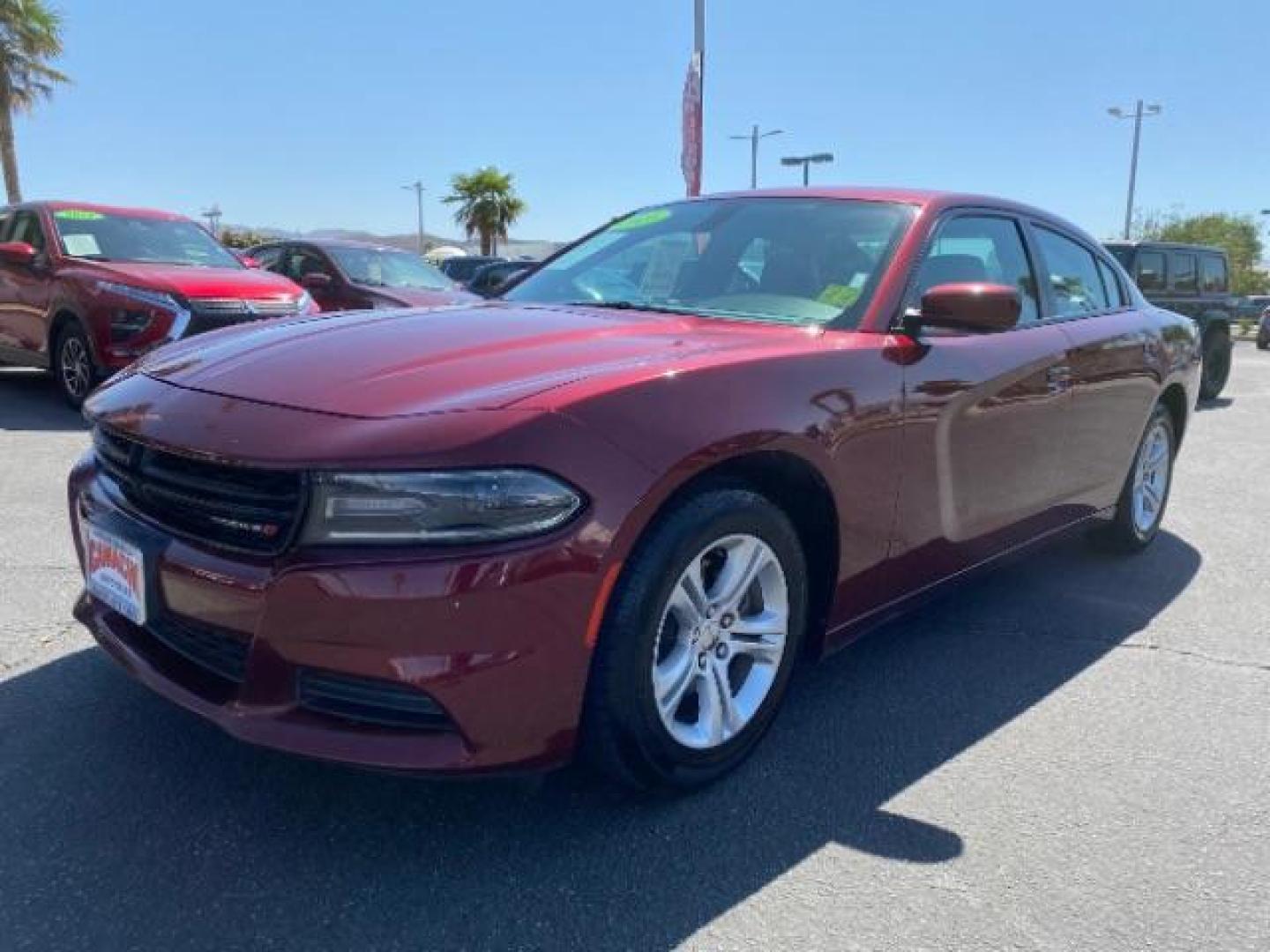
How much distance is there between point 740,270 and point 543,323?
784mm

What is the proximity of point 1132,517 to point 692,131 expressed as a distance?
10.8 meters

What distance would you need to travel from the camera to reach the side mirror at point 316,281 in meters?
9.48

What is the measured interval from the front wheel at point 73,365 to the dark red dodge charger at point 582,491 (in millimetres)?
5182

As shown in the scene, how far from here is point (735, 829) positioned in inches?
92.2

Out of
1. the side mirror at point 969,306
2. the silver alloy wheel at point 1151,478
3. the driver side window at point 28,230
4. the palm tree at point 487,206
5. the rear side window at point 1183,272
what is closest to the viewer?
the side mirror at point 969,306

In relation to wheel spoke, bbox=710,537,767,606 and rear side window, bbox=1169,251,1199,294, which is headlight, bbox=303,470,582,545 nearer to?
wheel spoke, bbox=710,537,767,606

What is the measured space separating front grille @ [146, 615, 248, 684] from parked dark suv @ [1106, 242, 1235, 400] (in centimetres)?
1065

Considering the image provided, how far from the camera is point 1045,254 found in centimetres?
392

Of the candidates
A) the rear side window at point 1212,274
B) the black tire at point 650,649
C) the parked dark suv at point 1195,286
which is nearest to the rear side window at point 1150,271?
the parked dark suv at point 1195,286

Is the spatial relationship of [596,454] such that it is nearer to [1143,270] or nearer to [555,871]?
[555,871]

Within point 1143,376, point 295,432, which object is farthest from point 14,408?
point 1143,376

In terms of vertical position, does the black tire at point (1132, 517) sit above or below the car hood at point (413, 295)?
below

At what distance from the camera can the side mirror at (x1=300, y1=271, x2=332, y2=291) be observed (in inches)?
373

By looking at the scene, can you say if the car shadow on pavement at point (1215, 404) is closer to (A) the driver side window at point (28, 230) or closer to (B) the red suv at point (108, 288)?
(B) the red suv at point (108, 288)
